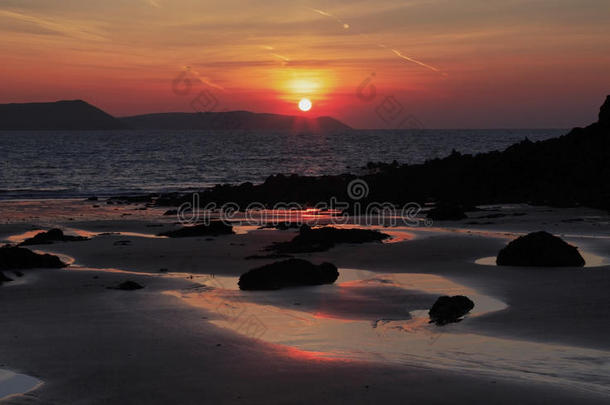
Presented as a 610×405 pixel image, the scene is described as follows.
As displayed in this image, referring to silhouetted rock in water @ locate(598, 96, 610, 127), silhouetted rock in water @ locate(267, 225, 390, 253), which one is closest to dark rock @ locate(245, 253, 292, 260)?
silhouetted rock in water @ locate(267, 225, 390, 253)

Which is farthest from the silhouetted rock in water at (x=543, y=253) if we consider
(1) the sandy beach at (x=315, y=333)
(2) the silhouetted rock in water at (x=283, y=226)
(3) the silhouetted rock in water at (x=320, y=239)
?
(2) the silhouetted rock in water at (x=283, y=226)

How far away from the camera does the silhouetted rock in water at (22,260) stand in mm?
16094

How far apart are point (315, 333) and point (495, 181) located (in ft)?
89.6

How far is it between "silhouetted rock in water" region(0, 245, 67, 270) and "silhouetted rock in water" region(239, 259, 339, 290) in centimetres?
540

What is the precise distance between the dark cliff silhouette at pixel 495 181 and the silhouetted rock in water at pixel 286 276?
18014mm

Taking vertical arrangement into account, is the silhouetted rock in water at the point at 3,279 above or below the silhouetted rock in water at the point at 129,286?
below

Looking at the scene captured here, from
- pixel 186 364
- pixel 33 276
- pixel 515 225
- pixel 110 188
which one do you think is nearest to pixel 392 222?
pixel 515 225

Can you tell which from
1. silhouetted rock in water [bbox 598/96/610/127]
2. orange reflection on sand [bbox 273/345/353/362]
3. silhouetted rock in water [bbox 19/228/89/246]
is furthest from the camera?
silhouetted rock in water [bbox 598/96/610/127]

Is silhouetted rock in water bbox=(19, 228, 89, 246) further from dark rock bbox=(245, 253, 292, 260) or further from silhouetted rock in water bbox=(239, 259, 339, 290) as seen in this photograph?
silhouetted rock in water bbox=(239, 259, 339, 290)

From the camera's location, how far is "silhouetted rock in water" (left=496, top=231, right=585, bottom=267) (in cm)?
1511

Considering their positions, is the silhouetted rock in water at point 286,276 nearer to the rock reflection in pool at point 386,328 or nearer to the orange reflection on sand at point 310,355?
the rock reflection in pool at point 386,328

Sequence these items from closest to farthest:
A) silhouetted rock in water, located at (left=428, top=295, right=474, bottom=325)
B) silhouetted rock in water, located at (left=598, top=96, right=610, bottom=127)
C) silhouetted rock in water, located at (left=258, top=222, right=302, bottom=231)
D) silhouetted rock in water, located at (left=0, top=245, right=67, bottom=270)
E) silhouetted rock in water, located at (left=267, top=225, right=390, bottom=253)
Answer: silhouetted rock in water, located at (left=428, top=295, right=474, bottom=325) → silhouetted rock in water, located at (left=0, top=245, right=67, bottom=270) → silhouetted rock in water, located at (left=267, top=225, right=390, bottom=253) → silhouetted rock in water, located at (left=258, top=222, right=302, bottom=231) → silhouetted rock in water, located at (left=598, top=96, right=610, bottom=127)

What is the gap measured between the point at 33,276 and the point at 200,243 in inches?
261

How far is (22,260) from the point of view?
53.7ft
